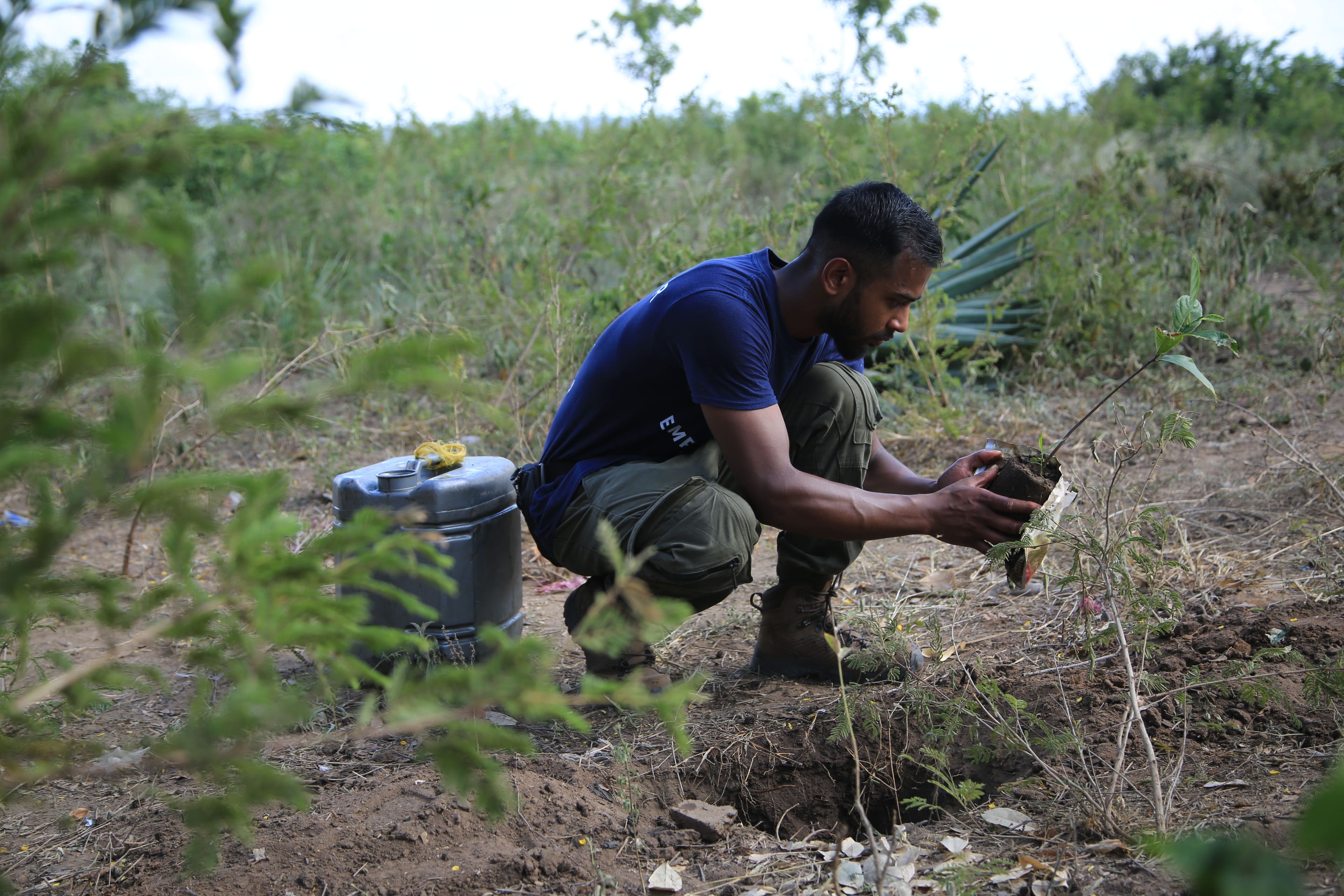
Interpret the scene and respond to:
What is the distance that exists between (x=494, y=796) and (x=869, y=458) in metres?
1.92

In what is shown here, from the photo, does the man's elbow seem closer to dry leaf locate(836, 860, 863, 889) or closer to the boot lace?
the boot lace

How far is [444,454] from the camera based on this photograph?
8.27ft

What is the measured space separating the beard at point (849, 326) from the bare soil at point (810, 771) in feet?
2.48

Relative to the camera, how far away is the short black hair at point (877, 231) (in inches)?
Answer: 93.1

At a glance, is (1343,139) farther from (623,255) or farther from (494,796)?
(494,796)

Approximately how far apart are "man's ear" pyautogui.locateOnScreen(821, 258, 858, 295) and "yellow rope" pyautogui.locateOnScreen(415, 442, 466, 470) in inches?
41.4

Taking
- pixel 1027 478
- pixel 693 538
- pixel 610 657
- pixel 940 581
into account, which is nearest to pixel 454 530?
pixel 610 657

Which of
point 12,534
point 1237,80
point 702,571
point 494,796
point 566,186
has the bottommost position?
point 702,571

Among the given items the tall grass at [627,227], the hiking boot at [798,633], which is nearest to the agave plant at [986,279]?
the tall grass at [627,227]

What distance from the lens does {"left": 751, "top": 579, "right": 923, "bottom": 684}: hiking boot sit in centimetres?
260

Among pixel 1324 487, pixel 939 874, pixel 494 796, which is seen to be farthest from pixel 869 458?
pixel 494 796

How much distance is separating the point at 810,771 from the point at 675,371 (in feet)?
3.34

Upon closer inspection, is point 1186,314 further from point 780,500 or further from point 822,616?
point 822,616

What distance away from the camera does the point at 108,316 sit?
5.88 m
